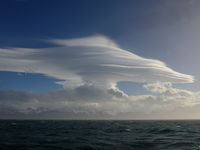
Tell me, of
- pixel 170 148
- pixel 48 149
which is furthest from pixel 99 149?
pixel 170 148

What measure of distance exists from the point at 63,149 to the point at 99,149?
7.44 metres

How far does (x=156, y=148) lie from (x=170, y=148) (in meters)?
3.15

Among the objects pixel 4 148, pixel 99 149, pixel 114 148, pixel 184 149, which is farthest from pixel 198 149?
pixel 4 148

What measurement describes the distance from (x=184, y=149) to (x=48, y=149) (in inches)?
1117

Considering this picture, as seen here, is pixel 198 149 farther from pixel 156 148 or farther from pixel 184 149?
pixel 156 148

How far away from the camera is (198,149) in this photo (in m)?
39.6

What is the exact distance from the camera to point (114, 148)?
4003 cm

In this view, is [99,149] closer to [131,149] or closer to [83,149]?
[83,149]

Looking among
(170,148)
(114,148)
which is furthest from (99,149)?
(170,148)

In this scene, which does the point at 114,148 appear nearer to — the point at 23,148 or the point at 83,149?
the point at 83,149

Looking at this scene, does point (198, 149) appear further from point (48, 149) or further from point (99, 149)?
point (48, 149)

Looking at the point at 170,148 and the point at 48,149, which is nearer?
the point at 48,149

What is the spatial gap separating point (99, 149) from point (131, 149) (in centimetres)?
668

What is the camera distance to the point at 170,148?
4078 cm
